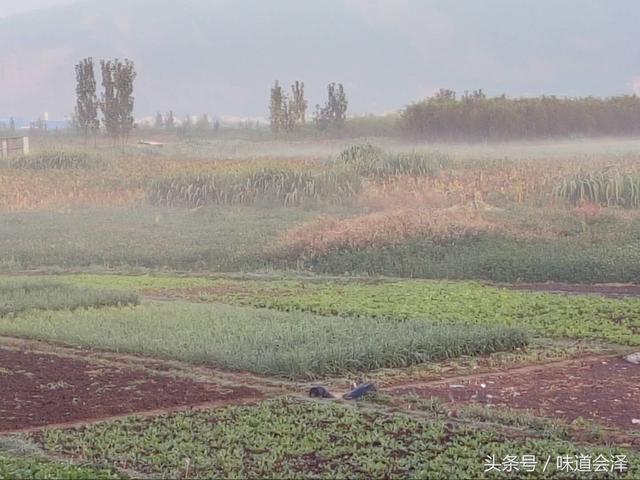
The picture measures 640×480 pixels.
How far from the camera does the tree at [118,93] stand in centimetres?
4366

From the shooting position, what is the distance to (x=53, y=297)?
14.2 meters

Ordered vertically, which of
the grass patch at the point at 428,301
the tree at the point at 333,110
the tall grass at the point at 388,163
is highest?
the tree at the point at 333,110

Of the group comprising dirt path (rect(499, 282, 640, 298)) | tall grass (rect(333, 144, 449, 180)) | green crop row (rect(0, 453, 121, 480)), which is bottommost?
dirt path (rect(499, 282, 640, 298))

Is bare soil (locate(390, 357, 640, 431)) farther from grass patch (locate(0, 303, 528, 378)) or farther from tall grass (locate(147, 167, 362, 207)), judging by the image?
tall grass (locate(147, 167, 362, 207))

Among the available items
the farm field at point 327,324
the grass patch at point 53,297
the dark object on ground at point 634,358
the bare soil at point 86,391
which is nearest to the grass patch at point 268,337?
the farm field at point 327,324

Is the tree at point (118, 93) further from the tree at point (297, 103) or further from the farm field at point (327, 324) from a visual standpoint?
the farm field at point (327, 324)

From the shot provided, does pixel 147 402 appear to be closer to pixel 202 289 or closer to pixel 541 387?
pixel 541 387

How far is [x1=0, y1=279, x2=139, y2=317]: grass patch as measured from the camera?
13.7 metres

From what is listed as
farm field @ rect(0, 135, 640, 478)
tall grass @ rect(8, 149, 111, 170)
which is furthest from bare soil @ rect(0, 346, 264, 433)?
tall grass @ rect(8, 149, 111, 170)

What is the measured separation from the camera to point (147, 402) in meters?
8.98

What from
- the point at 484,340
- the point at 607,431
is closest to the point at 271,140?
the point at 484,340

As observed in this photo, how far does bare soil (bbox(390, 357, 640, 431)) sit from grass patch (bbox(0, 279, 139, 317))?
5558 millimetres

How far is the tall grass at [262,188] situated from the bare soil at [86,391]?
48.4ft

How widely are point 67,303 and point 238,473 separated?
7546 mm
